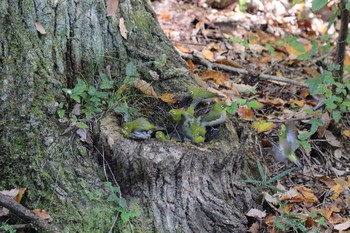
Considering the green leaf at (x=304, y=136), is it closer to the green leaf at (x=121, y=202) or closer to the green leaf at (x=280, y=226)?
the green leaf at (x=280, y=226)

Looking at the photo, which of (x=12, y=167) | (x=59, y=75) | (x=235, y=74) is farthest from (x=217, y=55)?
(x=12, y=167)

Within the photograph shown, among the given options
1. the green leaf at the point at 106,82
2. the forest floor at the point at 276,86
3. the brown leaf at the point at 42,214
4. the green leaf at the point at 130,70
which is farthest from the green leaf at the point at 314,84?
the brown leaf at the point at 42,214

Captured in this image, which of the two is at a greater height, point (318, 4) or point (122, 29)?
point (318, 4)

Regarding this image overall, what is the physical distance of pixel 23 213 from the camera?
8.72 ft

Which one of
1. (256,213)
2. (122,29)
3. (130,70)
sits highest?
(122,29)

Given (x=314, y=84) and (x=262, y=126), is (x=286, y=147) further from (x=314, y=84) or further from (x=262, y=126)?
(x=314, y=84)

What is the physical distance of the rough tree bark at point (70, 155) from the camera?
9.21 feet

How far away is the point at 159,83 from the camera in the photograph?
3379 mm

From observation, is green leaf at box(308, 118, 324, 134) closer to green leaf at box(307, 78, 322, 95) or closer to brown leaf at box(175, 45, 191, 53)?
green leaf at box(307, 78, 322, 95)

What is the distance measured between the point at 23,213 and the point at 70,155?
1.31ft

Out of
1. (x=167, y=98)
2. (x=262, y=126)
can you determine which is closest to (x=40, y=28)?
(x=167, y=98)

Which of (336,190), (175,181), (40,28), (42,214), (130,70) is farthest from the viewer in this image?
(336,190)

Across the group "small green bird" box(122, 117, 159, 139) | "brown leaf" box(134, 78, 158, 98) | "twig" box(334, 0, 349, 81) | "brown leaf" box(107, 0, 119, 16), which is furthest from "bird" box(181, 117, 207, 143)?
"twig" box(334, 0, 349, 81)

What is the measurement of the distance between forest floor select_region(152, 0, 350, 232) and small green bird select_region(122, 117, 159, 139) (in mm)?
627
